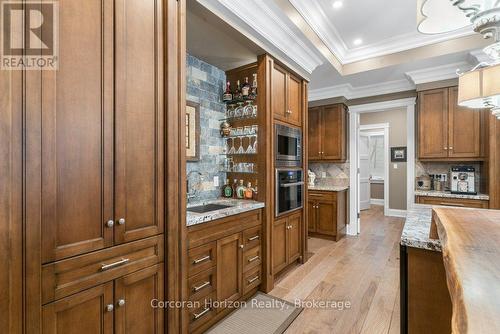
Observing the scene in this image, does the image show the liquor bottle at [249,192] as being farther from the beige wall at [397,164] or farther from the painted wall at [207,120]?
the beige wall at [397,164]

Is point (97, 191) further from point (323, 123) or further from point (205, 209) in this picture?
point (323, 123)

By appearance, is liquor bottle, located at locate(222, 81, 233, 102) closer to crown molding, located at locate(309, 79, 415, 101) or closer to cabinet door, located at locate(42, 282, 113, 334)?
cabinet door, located at locate(42, 282, 113, 334)

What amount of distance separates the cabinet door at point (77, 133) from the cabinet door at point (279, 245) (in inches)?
70.3

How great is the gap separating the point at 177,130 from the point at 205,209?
1.16 meters

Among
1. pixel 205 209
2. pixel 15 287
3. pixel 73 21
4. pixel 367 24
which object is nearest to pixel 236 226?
pixel 205 209

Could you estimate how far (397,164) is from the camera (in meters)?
6.33

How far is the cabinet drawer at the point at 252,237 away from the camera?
220cm

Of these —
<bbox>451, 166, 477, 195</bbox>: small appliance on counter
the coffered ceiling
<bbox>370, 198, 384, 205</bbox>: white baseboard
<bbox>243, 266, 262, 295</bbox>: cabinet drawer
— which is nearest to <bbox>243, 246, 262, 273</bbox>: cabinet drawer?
<bbox>243, 266, 262, 295</bbox>: cabinet drawer

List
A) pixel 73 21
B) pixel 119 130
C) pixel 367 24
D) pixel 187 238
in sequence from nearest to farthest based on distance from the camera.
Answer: pixel 73 21, pixel 119 130, pixel 187 238, pixel 367 24

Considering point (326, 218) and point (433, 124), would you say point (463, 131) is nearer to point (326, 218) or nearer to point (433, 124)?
point (433, 124)

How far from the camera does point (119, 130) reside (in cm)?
120

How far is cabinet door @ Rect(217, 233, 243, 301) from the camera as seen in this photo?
1933 millimetres

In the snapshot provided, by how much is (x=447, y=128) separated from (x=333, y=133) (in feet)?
5.28

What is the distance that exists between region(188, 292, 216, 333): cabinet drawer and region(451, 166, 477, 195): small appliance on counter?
11.8 feet
